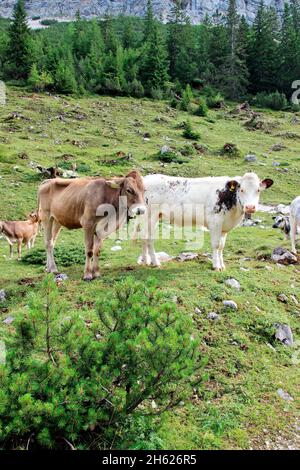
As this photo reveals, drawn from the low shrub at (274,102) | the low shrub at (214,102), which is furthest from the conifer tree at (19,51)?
the low shrub at (274,102)

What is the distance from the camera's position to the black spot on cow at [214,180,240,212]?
900 cm

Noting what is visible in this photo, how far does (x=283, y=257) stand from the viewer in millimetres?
10344

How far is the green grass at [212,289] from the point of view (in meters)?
5.26

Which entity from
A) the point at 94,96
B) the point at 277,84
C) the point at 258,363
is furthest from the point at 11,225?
the point at 277,84

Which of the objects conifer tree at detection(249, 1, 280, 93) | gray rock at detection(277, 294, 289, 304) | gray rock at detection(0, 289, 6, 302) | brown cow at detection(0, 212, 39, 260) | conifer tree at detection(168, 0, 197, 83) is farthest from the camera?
conifer tree at detection(249, 1, 280, 93)

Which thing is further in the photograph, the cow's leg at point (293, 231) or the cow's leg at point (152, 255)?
the cow's leg at point (293, 231)

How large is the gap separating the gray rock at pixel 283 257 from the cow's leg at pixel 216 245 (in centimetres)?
202

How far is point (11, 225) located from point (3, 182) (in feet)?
18.2

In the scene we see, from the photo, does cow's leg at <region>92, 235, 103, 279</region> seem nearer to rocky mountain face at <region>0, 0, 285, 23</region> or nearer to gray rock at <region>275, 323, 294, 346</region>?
gray rock at <region>275, 323, 294, 346</region>

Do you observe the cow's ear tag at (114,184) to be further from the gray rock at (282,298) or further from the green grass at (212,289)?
the gray rock at (282,298)

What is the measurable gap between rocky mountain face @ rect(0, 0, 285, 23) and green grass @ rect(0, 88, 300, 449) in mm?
133199

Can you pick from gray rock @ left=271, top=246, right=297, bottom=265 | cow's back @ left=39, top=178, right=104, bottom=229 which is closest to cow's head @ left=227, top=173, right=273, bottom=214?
gray rock @ left=271, top=246, right=297, bottom=265

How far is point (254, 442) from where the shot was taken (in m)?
5.00

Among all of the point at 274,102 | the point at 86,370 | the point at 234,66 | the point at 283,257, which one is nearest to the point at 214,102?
the point at 274,102
